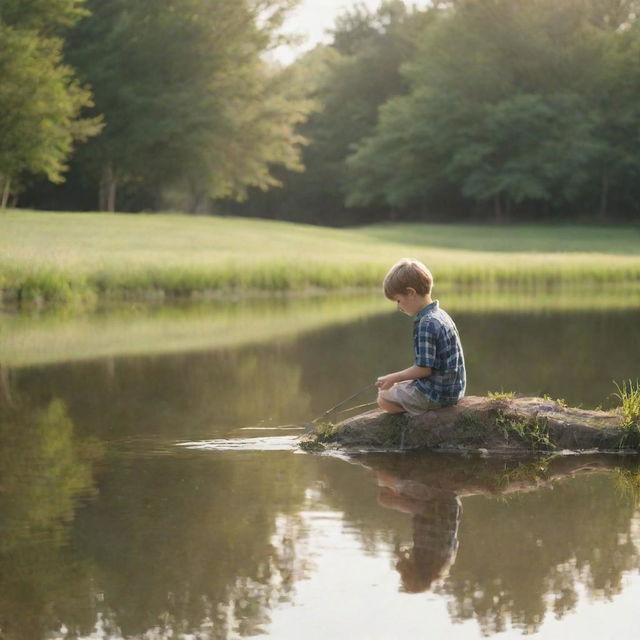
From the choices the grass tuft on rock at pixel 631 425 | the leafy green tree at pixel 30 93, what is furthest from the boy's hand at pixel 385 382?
the leafy green tree at pixel 30 93

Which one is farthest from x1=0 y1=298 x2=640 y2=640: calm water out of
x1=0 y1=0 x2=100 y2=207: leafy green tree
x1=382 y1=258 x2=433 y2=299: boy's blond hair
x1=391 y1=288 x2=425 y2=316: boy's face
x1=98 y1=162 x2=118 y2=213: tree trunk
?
x1=98 y1=162 x2=118 y2=213: tree trunk

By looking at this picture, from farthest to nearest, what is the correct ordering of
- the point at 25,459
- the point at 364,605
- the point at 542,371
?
the point at 542,371 < the point at 25,459 < the point at 364,605

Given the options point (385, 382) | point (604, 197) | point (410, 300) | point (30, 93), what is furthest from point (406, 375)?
point (604, 197)

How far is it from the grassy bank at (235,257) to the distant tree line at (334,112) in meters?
4.75

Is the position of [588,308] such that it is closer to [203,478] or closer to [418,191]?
[203,478]

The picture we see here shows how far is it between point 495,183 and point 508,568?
51314 millimetres

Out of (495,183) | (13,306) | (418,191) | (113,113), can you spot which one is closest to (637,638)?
(13,306)

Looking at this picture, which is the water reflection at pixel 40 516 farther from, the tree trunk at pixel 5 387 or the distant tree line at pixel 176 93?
the distant tree line at pixel 176 93

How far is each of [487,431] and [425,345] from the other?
0.78 metres

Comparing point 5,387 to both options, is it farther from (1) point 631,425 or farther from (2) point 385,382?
(1) point 631,425

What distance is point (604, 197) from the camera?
182ft

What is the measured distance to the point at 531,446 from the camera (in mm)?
7926

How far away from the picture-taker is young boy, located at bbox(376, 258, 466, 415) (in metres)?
7.64

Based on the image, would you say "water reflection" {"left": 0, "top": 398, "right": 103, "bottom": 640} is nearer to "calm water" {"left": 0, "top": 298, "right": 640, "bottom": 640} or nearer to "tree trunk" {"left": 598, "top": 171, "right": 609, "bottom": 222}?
"calm water" {"left": 0, "top": 298, "right": 640, "bottom": 640}
